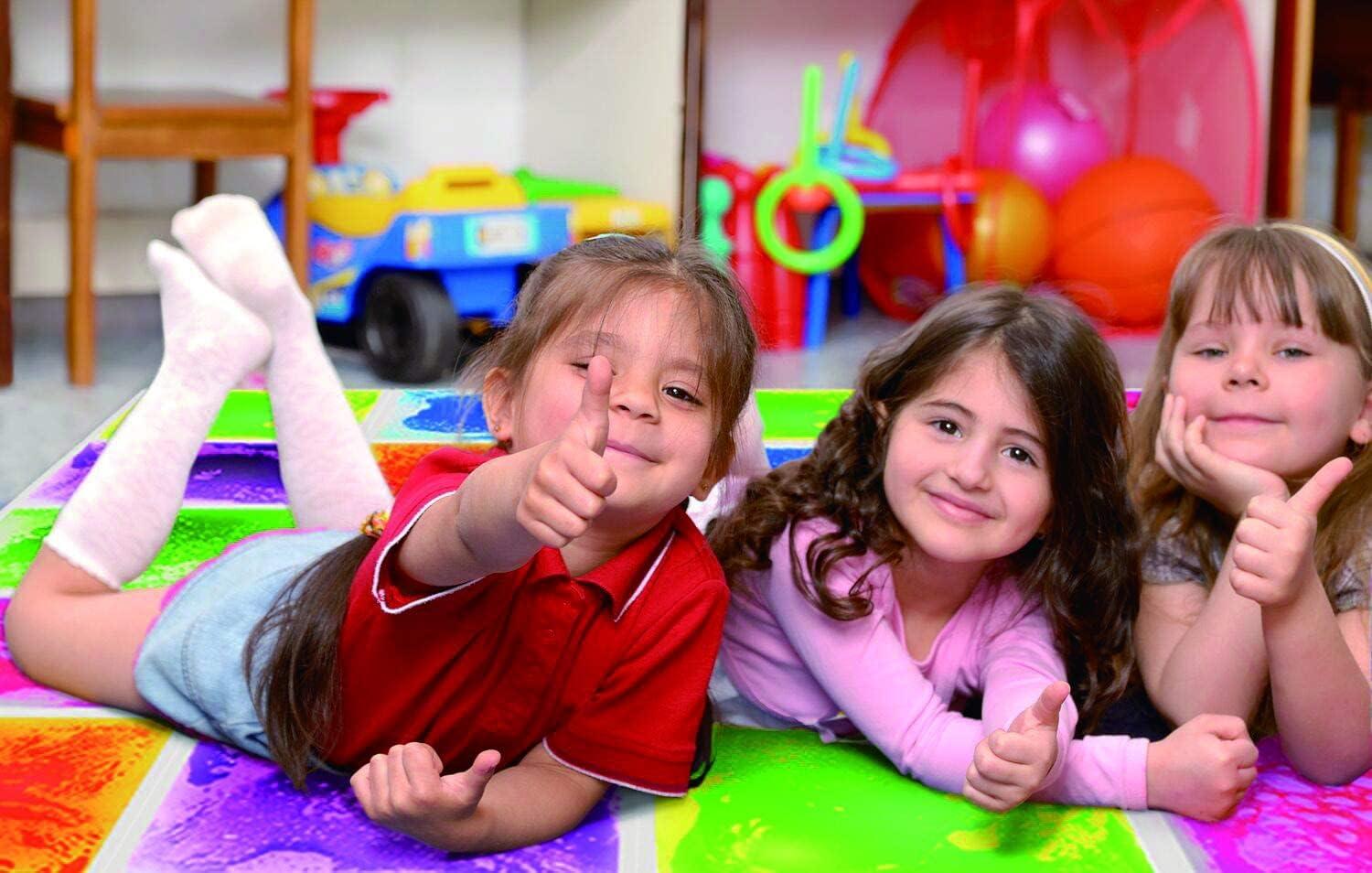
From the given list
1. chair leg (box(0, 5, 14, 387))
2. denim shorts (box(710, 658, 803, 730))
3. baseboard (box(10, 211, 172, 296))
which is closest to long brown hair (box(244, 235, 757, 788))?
denim shorts (box(710, 658, 803, 730))

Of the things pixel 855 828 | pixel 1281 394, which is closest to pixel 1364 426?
pixel 1281 394

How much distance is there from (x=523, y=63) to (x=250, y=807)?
7.29 feet

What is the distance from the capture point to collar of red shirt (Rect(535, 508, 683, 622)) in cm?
91

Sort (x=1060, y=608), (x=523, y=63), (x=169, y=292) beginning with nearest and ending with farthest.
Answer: (x=1060, y=608), (x=169, y=292), (x=523, y=63)

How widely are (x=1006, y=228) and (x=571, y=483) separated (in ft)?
6.84

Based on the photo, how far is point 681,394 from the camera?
0.92 m

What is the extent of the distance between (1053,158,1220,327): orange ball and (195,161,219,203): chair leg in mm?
1353

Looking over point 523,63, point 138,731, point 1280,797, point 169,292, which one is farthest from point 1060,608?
point 523,63

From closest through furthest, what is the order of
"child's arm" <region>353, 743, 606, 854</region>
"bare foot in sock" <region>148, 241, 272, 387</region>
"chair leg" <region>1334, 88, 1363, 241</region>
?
"child's arm" <region>353, 743, 606, 854</region> < "bare foot in sock" <region>148, 241, 272, 387</region> < "chair leg" <region>1334, 88, 1363, 241</region>

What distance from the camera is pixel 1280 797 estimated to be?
1006 mm

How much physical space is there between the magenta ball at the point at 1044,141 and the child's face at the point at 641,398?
196cm

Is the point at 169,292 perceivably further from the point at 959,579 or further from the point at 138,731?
the point at 959,579

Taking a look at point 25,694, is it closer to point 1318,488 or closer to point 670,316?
point 670,316

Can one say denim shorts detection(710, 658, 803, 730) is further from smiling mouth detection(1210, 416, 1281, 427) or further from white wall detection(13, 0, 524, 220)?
white wall detection(13, 0, 524, 220)
